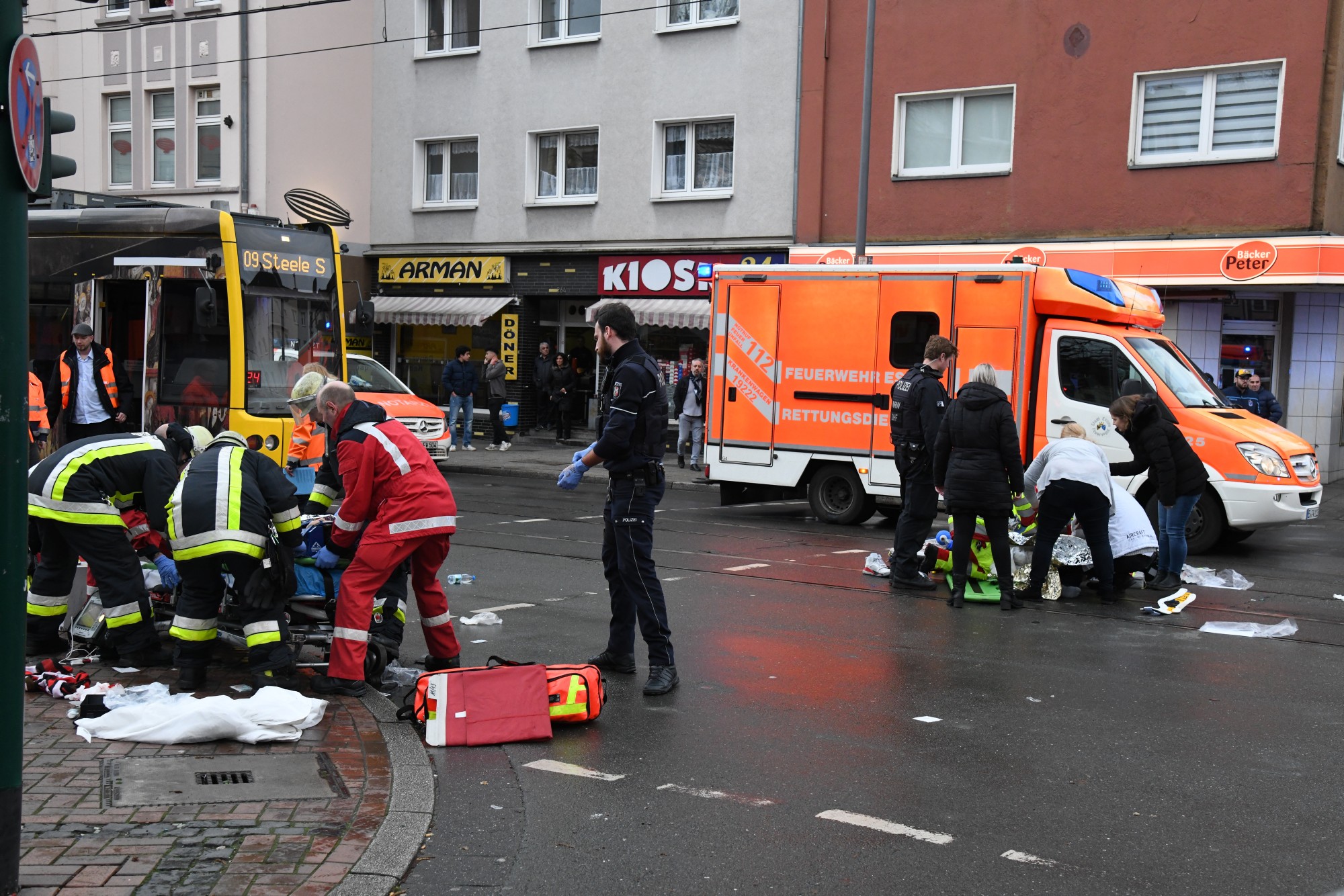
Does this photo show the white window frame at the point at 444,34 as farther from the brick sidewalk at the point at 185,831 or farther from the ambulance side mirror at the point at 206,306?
the brick sidewalk at the point at 185,831

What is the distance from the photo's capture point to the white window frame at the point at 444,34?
1017 inches

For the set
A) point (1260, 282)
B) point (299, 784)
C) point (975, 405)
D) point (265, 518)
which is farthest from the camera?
point (1260, 282)

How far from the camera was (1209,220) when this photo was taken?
717 inches

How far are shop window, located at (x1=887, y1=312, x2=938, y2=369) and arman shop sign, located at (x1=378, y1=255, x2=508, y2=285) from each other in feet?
44.5

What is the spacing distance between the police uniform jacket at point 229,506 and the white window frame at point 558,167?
60.2 ft

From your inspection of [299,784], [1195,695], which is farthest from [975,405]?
[299,784]

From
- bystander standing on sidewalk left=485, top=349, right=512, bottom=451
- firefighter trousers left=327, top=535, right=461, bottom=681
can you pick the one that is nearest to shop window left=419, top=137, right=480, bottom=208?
bystander standing on sidewalk left=485, top=349, right=512, bottom=451

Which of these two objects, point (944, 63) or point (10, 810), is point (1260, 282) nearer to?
point (944, 63)

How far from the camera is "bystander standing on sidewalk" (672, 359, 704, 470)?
20812mm

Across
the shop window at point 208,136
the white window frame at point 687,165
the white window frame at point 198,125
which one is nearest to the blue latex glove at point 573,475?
the white window frame at point 687,165

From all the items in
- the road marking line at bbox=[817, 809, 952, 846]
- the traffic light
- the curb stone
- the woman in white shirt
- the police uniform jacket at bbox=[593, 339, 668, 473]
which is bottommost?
the curb stone

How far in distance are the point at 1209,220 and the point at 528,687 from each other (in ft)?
50.0

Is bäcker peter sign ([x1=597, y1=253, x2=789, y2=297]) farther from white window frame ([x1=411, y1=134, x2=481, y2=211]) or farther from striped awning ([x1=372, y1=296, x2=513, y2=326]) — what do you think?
white window frame ([x1=411, y1=134, x2=481, y2=211])

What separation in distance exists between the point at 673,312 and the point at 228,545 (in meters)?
17.0
